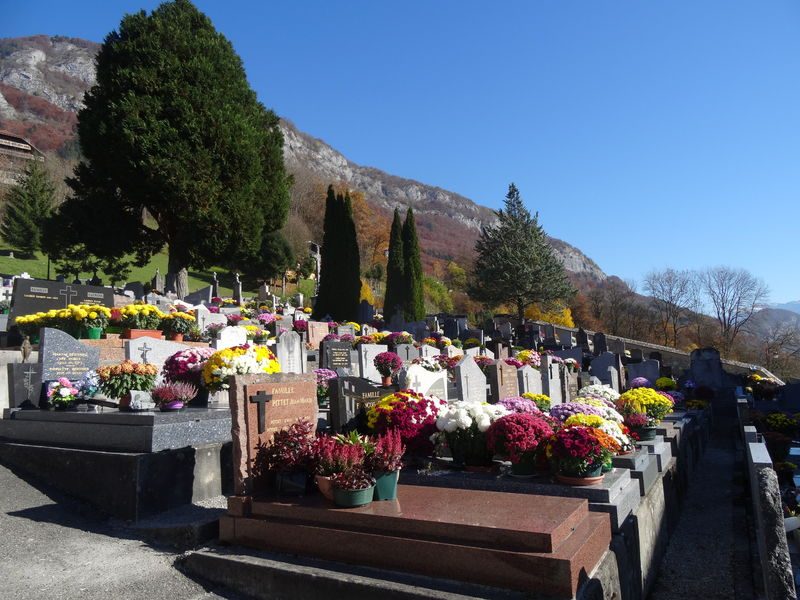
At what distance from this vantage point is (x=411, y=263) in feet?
144

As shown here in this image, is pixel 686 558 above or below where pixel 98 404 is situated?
below

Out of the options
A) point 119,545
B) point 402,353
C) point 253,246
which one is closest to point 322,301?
point 253,246

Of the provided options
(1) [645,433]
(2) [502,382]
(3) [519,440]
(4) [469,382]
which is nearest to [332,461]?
(3) [519,440]

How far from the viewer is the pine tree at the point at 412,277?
1654 inches

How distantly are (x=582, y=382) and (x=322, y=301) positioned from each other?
2000 centimetres

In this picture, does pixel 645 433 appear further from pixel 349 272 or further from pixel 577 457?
pixel 349 272

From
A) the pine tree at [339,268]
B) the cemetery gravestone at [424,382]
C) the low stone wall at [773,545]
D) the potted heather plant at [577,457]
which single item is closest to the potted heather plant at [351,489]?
the potted heather plant at [577,457]

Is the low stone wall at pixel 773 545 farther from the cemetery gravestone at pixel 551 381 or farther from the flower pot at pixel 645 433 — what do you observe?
the cemetery gravestone at pixel 551 381

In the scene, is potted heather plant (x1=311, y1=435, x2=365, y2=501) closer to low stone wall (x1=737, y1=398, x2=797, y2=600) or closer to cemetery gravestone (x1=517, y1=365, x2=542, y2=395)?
low stone wall (x1=737, y1=398, x2=797, y2=600)

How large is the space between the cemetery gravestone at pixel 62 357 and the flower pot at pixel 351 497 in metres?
6.39

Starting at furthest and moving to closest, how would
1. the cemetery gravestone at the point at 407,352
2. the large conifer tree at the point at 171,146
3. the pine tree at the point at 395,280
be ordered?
1. the pine tree at the point at 395,280
2. the large conifer tree at the point at 171,146
3. the cemetery gravestone at the point at 407,352

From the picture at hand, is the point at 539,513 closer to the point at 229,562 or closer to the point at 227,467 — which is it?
the point at 229,562

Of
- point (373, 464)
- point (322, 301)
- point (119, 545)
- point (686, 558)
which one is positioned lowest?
point (686, 558)

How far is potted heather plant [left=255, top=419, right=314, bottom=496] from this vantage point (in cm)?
540
